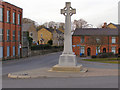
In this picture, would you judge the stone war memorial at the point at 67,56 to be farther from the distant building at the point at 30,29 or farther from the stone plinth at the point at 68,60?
the distant building at the point at 30,29

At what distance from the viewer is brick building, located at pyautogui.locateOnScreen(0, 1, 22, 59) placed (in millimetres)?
38250

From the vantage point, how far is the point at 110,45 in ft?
180

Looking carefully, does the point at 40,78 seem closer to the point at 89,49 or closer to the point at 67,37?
the point at 67,37

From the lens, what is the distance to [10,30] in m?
41.0

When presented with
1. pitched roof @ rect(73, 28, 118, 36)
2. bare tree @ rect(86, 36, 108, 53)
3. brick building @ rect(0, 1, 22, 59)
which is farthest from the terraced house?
brick building @ rect(0, 1, 22, 59)

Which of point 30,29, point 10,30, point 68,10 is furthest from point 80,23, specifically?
point 68,10

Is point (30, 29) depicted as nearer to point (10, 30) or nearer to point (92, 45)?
point (92, 45)

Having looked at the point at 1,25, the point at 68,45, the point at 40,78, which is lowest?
the point at 40,78

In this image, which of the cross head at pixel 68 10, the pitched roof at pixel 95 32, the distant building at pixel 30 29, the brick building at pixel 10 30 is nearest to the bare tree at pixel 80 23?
the distant building at pixel 30 29

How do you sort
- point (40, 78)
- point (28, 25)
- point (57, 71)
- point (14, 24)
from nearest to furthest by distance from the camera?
point (40, 78) → point (57, 71) → point (14, 24) → point (28, 25)

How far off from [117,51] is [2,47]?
29554mm

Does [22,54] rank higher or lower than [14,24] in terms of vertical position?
lower

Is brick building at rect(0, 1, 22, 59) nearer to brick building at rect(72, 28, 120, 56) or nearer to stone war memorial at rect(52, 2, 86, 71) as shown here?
brick building at rect(72, 28, 120, 56)

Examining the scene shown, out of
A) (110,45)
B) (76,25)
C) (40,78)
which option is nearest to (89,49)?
(110,45)
